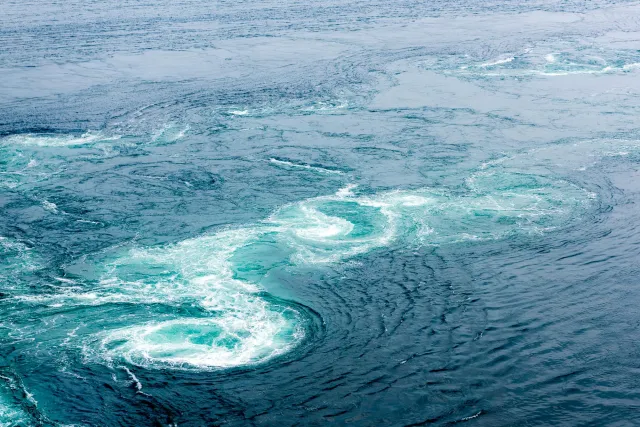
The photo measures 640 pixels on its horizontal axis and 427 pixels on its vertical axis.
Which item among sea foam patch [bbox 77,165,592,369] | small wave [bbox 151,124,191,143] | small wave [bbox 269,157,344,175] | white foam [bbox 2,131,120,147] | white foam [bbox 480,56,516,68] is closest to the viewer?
sea foam patch [bbox 77,165,592,369]

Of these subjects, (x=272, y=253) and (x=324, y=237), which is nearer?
(x=272, y=253)

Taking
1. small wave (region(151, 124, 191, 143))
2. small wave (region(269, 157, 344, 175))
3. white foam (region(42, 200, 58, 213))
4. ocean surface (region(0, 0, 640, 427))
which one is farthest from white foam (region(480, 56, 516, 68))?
white foam (region(42, 200, 58, 213))

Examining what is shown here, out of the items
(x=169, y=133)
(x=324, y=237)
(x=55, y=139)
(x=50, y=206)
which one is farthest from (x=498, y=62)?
(x=50, y=206)

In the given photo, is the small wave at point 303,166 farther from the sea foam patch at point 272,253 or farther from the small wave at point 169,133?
the small wave at point 169,133

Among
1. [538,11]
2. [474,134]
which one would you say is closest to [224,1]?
[538,11]

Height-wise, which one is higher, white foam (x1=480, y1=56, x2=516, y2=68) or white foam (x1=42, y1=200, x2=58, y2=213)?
white foam (x1=480, y1=56, x2=516, y2=68)

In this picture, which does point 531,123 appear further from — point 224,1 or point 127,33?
point 224,1

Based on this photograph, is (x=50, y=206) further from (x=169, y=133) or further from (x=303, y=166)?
(x=303, y=166)

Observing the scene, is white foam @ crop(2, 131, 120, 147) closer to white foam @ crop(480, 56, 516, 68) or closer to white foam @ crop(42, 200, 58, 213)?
white foam @ crop(42, 200, 58, 213)

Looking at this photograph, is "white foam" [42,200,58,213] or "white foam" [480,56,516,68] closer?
"white foam" [42,200,58,213]
